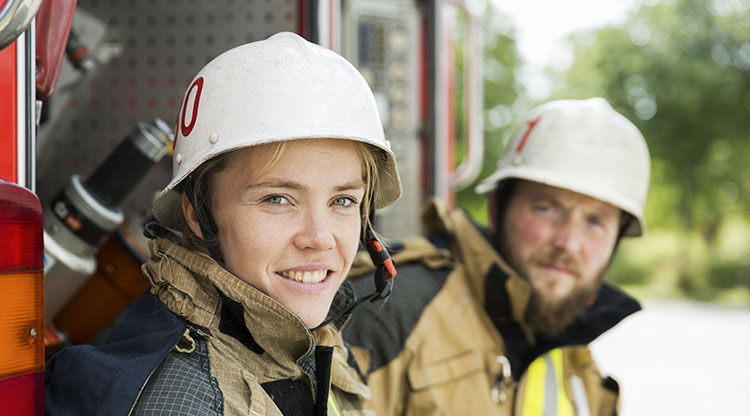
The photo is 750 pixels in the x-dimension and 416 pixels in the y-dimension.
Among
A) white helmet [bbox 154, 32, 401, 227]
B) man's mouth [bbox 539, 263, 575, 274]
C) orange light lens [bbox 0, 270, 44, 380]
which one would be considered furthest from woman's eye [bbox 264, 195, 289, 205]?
man's mouth [bbox 539, 263, 575, 274]

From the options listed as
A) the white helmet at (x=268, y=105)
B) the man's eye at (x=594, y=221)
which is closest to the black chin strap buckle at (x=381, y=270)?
the white helmet at (x=268, y=105)

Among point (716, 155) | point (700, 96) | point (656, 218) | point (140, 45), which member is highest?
point (140, 45)

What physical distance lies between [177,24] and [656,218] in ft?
82.2

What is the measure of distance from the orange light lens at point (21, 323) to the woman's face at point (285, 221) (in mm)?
378

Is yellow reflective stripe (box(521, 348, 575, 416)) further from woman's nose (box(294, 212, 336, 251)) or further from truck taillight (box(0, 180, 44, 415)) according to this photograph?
truck taillight (box(0, 180, 44, 415))

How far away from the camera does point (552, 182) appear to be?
263cm

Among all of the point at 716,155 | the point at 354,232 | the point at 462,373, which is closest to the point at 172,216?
the point at 354,232

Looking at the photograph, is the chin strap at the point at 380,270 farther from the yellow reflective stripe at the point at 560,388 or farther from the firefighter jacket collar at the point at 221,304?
the yellow reflective stripe at the point at 560,388

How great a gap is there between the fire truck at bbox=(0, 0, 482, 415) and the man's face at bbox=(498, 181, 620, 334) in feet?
2.63

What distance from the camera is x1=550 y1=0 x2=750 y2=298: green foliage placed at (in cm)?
1669

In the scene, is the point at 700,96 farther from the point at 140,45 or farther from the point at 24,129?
the point at 24,129

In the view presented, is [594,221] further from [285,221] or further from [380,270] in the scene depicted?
[285,221]

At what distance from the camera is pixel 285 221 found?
1466 millimetres

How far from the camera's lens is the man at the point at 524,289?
2.35 m
